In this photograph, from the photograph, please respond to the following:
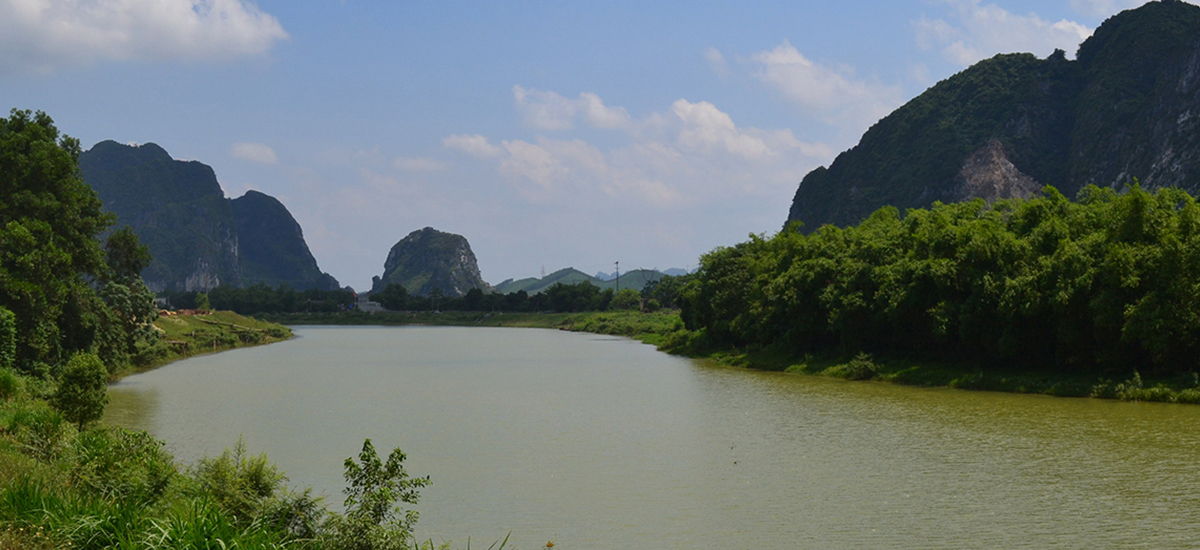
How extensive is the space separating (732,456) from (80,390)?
14709mm

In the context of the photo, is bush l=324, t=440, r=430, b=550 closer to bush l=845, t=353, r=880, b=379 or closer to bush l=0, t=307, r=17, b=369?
bush l=0, t=307, r=17, b=369

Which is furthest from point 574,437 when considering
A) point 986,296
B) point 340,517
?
point 986,296

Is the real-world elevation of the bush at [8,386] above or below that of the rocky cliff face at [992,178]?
below

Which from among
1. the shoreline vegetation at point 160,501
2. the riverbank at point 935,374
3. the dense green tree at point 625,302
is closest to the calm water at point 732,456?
the riverbank at point 935,374

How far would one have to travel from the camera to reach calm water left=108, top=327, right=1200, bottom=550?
15.7 m

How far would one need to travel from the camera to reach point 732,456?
2302 cm

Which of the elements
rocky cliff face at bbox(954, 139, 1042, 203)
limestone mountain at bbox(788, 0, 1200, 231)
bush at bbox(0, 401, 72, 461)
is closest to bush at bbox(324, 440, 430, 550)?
bush at bbox(0, 401, 72, 461)

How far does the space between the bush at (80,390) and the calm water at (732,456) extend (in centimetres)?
237

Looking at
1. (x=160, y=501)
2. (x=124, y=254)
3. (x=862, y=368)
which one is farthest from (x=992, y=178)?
(x=160, y=501)

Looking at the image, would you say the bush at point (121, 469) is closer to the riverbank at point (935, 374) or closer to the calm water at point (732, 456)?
the calm water at point (732, 456)

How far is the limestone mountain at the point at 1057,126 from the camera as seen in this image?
132 m

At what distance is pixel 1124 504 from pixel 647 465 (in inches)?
378

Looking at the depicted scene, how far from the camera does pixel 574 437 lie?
26297 millimetres

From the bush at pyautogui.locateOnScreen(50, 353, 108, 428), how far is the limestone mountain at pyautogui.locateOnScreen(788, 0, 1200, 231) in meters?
122
